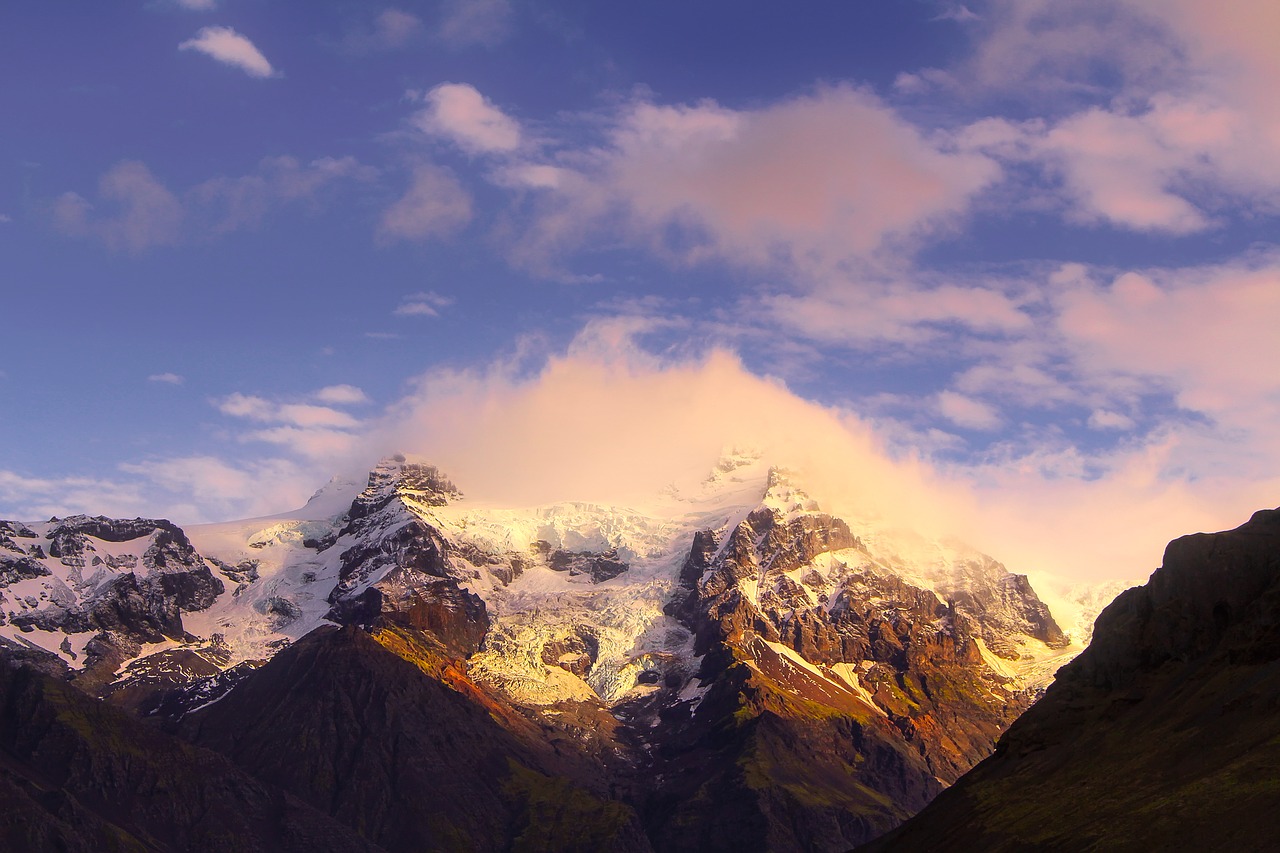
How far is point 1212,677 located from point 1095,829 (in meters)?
36.8

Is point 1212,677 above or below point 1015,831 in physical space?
above

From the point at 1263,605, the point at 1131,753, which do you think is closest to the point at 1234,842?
the point at 1131,753

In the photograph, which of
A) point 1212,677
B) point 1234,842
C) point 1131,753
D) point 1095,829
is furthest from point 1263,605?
point 1234,842

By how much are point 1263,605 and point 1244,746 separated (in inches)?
1324

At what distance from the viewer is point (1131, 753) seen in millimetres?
192625

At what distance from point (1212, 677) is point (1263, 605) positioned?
470 inches

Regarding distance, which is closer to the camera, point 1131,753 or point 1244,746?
point 1244,746

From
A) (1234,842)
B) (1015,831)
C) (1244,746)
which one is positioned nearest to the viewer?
(1234,842)

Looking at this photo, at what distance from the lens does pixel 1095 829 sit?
567 feet

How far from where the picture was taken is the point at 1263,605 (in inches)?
7751

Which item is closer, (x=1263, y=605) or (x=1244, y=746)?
(x=1244, y=746)

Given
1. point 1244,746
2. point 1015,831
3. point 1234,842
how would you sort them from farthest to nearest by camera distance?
1. point 1015,831
2. point 1244,746
3. point 1234,842

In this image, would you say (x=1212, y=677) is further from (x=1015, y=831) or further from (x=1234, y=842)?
(x=1234, y=842)

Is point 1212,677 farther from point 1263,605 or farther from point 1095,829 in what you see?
point 1095,829
